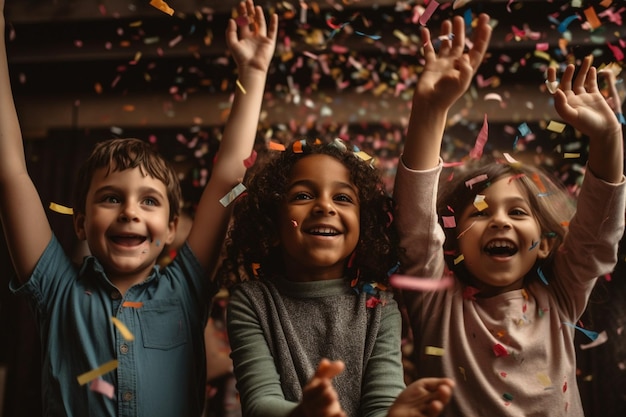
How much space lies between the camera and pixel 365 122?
2.22 metres

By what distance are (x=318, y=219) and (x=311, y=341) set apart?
0.23 metres

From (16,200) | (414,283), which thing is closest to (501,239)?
(414,283)

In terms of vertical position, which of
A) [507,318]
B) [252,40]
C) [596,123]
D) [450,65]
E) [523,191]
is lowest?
[507,318]

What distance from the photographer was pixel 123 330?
1130 millimetres

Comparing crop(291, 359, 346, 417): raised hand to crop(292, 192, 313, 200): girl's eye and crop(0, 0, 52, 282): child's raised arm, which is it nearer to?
crop(292, 192, 313, 200): girl's eye

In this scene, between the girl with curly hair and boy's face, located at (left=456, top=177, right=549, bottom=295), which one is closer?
the girl with curly hair

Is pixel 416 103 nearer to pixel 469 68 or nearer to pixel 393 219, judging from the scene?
pixel 469 68

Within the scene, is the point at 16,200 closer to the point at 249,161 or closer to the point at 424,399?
the point at 249,161

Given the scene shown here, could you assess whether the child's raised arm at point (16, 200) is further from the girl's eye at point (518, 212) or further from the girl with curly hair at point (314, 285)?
the girl's eye at point (518, 212)

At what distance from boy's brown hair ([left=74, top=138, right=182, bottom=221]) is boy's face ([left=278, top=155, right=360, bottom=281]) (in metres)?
0.27

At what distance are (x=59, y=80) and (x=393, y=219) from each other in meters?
1.67

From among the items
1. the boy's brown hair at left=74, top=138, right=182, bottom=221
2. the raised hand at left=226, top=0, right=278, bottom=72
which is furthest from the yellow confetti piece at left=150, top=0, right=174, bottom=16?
the boy's brown hair at left=74, top=138, right=182, bottom=221

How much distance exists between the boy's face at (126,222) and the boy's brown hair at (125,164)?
0.01 meters

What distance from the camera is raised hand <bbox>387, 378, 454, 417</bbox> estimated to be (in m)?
0.87
